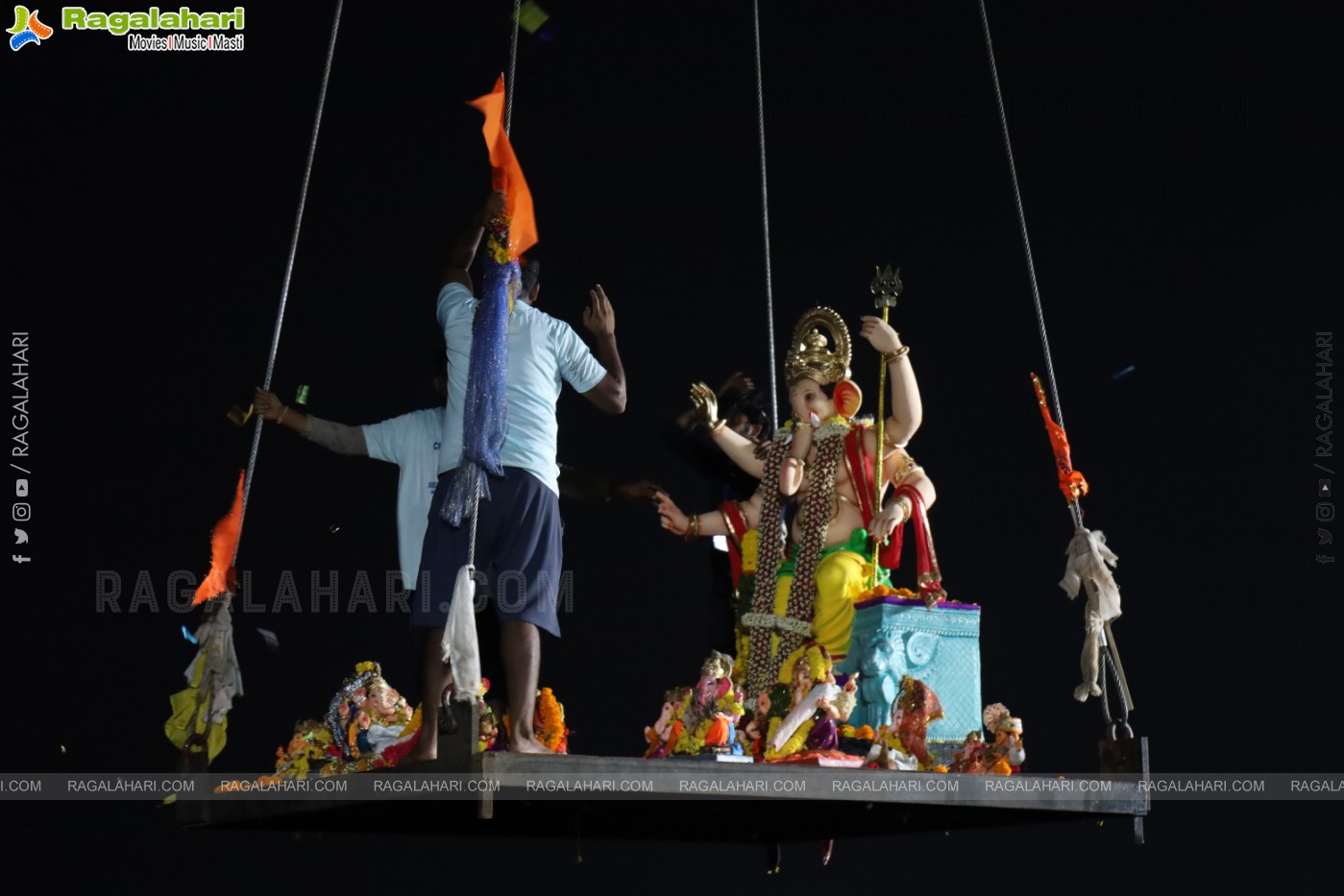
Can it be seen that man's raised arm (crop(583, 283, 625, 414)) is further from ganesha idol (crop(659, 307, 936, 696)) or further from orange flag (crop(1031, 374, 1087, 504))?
orange flag (crop(1031, 374, 1087, 504))

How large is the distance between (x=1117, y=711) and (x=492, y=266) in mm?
2679

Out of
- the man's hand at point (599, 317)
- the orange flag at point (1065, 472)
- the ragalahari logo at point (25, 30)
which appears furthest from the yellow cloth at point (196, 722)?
the ragalahari logo at point (25, 30)

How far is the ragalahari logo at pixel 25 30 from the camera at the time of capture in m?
6.02

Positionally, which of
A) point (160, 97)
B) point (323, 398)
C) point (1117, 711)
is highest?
point (160, 97)

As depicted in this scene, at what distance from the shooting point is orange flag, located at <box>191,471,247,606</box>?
14.7 ft

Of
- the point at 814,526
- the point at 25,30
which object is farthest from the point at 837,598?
the point at 25,30

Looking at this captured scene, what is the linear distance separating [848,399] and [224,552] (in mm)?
1624

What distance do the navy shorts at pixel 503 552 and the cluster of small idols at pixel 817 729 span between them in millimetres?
599

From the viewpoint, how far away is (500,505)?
4.21m

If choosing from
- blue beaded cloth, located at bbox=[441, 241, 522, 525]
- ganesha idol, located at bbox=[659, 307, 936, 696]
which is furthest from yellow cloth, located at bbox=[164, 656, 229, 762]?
ganesha idol, located at bbox=[659, 307, 936, 696]

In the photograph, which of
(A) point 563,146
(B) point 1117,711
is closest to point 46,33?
A: (A) point 563,146

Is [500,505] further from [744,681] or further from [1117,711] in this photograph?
[1117,711]

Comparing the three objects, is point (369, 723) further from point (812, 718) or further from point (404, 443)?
point (812, 718)

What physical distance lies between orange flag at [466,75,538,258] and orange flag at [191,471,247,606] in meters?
0.82
